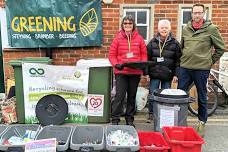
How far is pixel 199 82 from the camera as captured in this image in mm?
5020

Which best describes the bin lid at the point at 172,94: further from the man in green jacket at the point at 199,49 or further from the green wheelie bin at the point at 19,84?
the green wheelie bin at the point at 19,84

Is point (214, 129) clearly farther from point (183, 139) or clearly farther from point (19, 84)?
point (19, 84)

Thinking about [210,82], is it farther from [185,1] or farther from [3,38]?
[3,38]

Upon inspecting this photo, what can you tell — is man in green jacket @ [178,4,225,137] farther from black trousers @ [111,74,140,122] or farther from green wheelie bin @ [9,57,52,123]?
green wheelie bin @ [9,57,52,123]

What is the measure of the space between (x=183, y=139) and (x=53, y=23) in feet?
11.3

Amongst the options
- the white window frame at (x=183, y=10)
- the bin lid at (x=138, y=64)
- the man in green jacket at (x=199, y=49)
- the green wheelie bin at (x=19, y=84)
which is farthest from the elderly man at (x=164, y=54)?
the green wheelie bin at (x=19, y=84)

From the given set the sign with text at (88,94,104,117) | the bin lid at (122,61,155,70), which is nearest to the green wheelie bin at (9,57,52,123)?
the sign with text at (88,94,104,117)

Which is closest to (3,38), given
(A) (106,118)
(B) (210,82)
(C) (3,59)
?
(C) (3,59)

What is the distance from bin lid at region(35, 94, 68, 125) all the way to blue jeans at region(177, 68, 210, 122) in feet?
6.24

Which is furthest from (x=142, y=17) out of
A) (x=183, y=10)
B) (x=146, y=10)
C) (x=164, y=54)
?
(x=164, y=54)

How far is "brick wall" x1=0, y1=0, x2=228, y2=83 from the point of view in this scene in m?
6.56

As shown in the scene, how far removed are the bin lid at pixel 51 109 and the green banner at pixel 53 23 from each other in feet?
4.72

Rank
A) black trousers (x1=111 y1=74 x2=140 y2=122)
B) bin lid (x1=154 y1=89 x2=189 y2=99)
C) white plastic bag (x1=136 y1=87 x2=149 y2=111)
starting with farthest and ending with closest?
white plastic bag (x1=136 y1=87 x2=149 y2=111), black trousers (x1=111 y1=74 x2=140 y2=122), bin lid (x1=154 y1=89 x2=189 y2=99)

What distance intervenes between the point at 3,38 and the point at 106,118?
261cm
